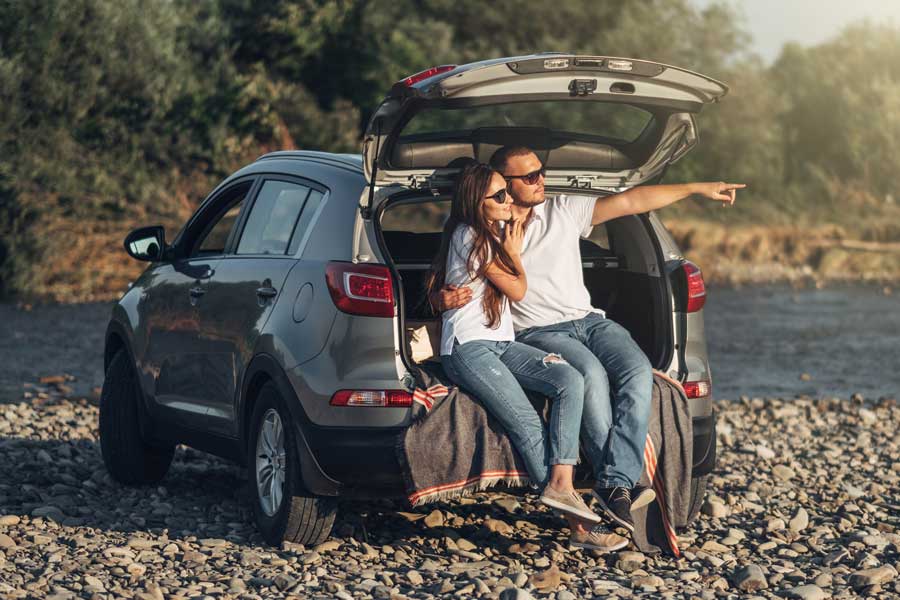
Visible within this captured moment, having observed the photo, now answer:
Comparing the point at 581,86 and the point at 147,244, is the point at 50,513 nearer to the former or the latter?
the point at 147,244

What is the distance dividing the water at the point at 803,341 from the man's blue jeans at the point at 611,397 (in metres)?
7.15

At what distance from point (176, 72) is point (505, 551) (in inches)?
772

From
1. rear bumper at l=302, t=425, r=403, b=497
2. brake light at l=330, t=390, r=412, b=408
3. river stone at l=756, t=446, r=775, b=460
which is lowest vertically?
river stone at l=756, t=446, r=775, b=460

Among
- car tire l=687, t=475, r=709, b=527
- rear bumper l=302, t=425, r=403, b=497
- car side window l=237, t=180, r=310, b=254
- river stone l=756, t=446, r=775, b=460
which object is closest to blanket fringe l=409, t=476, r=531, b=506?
rear bumper l=302, t=425, r=403, b=497

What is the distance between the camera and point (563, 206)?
22.3 ft

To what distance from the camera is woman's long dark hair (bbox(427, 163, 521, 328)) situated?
646 centimetres

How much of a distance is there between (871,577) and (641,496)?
1003mm

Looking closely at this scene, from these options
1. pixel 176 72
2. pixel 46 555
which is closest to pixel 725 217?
pixel 176 72

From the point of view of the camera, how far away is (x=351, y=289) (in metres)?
6.09

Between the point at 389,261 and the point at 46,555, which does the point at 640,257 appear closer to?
the point at 389,261

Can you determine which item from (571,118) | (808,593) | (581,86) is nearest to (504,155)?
(581,86)

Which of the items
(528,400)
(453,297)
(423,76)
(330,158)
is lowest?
(528,400)

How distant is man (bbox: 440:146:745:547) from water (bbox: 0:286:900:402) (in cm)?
694

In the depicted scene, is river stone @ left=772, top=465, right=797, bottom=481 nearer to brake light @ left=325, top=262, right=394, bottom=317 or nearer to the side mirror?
brake light @ left=325, top=262, right=394, bottom=317
